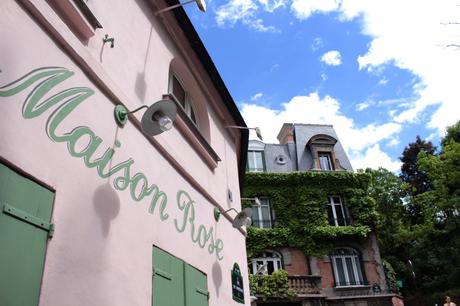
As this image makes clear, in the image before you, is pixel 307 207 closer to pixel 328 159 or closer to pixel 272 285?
pixel 328 159

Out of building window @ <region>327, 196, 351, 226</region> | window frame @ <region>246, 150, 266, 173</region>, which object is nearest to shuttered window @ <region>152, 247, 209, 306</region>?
building window @ <region>327, 196, 351, 226</region>

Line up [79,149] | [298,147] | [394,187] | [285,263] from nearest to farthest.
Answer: [79,149] → [285,263] → [298,147] → [394,187]

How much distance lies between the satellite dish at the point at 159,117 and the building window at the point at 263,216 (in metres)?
17.5

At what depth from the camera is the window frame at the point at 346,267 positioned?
20250mm

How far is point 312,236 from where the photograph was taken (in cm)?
2083

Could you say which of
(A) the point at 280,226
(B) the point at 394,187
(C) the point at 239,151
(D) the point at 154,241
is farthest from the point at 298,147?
Answer: (D) the point at 154,241

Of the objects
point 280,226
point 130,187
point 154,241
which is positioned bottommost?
point 154,241

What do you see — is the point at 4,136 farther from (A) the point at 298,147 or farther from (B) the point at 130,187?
(A) the point at 298,147

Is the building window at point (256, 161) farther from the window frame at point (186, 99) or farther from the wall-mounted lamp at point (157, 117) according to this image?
the wall-mounted lamp at point (157, 117)

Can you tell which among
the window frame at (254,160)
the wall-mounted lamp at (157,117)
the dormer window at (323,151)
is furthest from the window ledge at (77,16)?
the dormer window at (323,151)

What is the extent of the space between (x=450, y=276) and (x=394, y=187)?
829cm

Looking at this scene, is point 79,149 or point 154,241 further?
point 154,241

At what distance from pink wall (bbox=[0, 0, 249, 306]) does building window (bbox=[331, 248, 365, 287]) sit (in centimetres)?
1530

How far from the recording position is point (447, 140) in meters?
28.1
